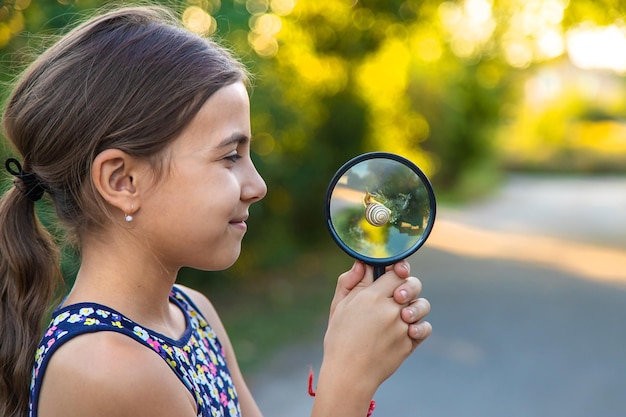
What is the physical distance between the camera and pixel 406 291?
5.10 ft

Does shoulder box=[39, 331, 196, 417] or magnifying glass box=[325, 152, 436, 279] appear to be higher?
magnifying glass box=[325, 152, 436, 279]

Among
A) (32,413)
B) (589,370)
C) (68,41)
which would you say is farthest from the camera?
(589,370)

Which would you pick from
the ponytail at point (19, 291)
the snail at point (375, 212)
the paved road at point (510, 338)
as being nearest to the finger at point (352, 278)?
the snail at point (375, 212)

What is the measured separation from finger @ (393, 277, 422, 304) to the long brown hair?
56 cm

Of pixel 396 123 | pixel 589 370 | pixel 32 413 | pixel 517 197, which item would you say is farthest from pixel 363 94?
pixel 32 413

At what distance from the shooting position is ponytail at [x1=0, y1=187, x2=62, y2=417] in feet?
5.72

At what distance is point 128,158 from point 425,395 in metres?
4.54

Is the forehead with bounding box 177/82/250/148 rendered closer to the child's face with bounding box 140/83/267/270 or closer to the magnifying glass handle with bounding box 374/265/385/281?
the child's face with bounding box 140/83/267/270

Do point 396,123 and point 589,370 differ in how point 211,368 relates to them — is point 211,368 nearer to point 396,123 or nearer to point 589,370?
point 589,370

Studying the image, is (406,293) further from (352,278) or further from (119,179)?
(119,179)

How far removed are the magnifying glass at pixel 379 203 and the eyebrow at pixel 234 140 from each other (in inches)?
8.5

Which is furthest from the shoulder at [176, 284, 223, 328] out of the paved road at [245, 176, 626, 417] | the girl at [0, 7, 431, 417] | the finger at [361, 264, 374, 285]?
the paved road at [245, 176, 626, 417]

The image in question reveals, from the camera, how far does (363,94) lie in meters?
11.7

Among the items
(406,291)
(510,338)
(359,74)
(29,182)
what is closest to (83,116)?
(29,182)
